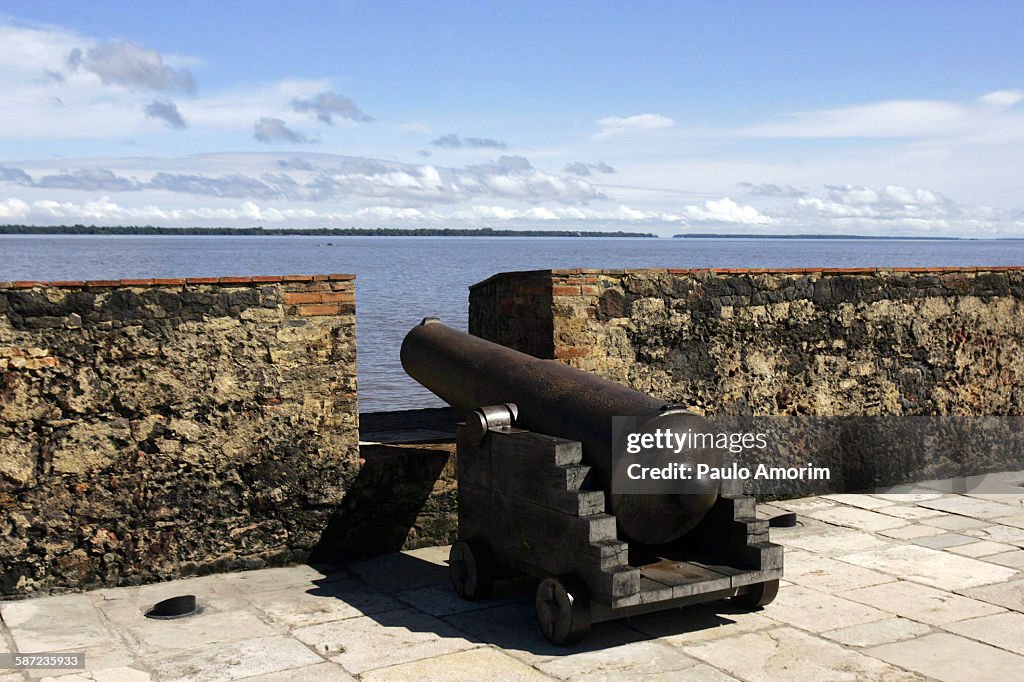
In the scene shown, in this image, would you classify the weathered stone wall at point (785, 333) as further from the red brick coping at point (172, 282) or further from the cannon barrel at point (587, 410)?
the red brick coping at point (172, 282)

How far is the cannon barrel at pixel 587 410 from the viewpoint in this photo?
16.1 feet

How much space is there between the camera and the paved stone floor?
4.56 metres

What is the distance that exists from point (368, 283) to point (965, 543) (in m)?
47.7

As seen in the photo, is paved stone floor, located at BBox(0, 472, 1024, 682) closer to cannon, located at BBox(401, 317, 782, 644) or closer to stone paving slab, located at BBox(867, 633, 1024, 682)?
stone paving slab, located at BBox(867, 633, 1024, 682)

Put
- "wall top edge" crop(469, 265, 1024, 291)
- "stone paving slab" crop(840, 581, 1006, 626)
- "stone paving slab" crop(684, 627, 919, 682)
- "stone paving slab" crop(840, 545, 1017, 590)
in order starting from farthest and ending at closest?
"wall top edge" crop(469, 265, 1024, 291) → "stone paving slab" crop(840, 545, 1017, 590) → "stone paving slab" crop(840, 581, 1006, 626) → "stone paving slab" crop(684, 627, 919, 682)

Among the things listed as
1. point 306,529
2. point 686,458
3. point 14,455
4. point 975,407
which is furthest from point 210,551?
point 975,407

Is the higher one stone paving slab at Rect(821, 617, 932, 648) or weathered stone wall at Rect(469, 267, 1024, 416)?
weathered stone wall at Rect(469, 267, 1024, 416)

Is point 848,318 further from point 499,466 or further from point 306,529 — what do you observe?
point 306,529

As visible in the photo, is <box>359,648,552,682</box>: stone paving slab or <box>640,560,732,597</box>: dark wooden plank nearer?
<box>359,648,552,682</box>: stone paving slab

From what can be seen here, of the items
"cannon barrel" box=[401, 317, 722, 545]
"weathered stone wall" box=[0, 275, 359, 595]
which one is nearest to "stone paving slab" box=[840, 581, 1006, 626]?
"cannon barrel" box=[401, 317, 722, 545]

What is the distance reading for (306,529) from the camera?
643cm

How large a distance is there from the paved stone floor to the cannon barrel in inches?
23.3

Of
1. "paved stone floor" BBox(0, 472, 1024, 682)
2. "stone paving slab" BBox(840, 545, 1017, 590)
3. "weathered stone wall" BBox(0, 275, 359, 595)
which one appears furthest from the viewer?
"stone paving slab" BBox(840, 545, 1017, 590)

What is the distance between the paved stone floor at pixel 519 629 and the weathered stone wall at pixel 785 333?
169 centimetres
